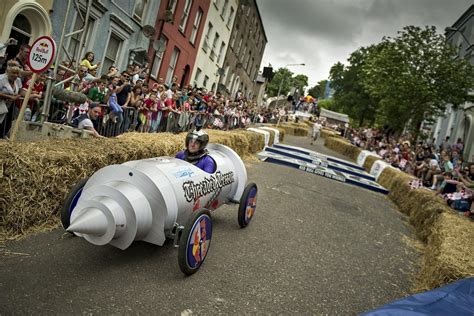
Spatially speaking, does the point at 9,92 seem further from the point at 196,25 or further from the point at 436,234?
the point at 196,25

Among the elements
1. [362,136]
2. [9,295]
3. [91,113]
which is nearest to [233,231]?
[9,295]

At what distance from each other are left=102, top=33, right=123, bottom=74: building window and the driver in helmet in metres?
13.5

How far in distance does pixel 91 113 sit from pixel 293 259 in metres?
5.69

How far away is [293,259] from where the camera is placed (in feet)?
19.7

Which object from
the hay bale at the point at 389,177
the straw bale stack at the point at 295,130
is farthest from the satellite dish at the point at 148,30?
the straw bale stack at the point at 295,130

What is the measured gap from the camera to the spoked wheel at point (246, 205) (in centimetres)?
660

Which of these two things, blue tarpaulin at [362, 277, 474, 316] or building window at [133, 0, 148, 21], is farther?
building window at [133, 0, 148, 21]

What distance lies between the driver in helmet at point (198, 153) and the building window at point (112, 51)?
13531mm

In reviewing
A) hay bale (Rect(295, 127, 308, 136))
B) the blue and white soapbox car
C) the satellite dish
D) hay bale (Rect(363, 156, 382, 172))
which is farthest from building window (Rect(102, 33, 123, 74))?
hay bale (Rect(295, 127, 308, 136))

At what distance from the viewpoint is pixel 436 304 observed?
3449mm

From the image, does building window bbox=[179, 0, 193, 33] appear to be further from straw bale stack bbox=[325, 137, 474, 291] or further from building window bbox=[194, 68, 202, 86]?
straw bale stack bbox=[325, 137, 474, 291]

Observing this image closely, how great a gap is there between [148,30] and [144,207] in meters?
16.7

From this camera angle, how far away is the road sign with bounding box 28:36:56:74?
5961 mm

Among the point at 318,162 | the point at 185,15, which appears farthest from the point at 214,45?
the point at 318,162
